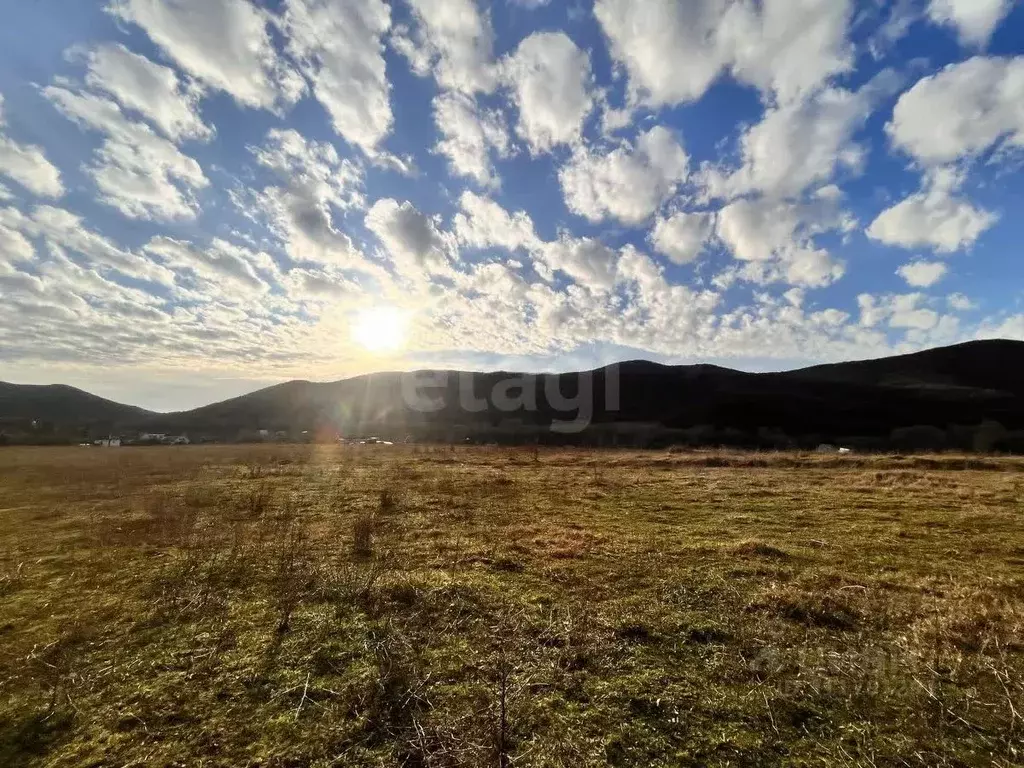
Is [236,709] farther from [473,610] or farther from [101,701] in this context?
[473,610]

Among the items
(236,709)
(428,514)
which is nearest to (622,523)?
(428,514)

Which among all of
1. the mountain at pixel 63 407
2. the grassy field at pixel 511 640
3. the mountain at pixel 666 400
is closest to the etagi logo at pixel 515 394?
the mountain at pixel 666 400

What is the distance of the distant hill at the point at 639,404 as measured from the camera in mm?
77000

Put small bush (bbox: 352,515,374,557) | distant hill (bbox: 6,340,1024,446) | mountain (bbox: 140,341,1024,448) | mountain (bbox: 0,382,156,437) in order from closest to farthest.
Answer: small bush (bbox: 352,515,374,557) → distant hill (bbox: 6,340,1024,446) → mountain (bbox: 140,341,1024,448) → mountain (bbox: 0,382,156,437)

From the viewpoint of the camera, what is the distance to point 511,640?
576 centimetres

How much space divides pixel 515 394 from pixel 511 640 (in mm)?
124996

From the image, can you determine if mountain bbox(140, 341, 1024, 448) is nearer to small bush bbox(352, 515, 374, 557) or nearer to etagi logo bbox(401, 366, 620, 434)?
etagi logo bbox(401, 366, 620, 434)

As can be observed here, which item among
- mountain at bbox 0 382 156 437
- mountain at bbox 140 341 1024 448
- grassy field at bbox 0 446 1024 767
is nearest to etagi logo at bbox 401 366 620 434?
mountain at bbox 140 341 1024 448

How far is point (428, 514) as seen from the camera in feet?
44.3

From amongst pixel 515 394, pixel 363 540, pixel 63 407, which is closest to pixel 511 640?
pixel 363 540

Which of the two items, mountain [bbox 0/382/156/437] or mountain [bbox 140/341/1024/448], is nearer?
mountain [bbox 140/341/1024/448]

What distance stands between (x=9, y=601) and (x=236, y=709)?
5887mm

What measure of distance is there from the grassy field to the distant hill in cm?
5983

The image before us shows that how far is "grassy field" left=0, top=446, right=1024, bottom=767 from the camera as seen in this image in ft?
13.1
